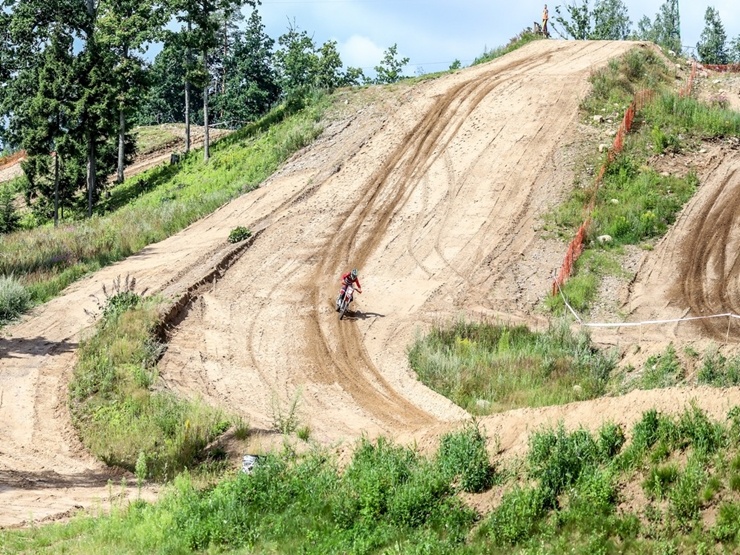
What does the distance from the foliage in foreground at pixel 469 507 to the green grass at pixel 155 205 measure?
56.9 feet

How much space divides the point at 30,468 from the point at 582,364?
39.0 ft

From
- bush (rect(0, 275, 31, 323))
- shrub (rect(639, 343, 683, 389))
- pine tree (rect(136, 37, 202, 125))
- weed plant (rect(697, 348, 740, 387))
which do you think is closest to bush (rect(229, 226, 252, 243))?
bush (rect(0, 275, 31, 323))

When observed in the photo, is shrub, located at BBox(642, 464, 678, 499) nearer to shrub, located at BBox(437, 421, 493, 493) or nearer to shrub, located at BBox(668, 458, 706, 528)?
shrub, located at BBox(668, 458, 706, 528)

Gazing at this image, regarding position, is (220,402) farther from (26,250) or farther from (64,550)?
(26,250)

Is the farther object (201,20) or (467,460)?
(201,20)

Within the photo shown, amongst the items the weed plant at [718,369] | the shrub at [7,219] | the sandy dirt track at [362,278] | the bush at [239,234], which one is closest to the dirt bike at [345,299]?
the sandy dirt track at [362,278]

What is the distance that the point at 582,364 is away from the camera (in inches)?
857

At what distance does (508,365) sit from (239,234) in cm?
1400

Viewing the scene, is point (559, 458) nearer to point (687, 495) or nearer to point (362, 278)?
point (687, 495)

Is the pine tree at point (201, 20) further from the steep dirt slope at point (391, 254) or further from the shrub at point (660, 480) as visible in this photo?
the shrub at point (660, 480)

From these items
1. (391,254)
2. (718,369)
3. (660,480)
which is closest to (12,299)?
(391,254)

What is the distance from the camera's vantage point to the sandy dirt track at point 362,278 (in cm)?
1867

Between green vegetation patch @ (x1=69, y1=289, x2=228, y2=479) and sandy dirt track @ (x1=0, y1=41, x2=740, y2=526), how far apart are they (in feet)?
1.70

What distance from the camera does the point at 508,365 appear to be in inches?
854
